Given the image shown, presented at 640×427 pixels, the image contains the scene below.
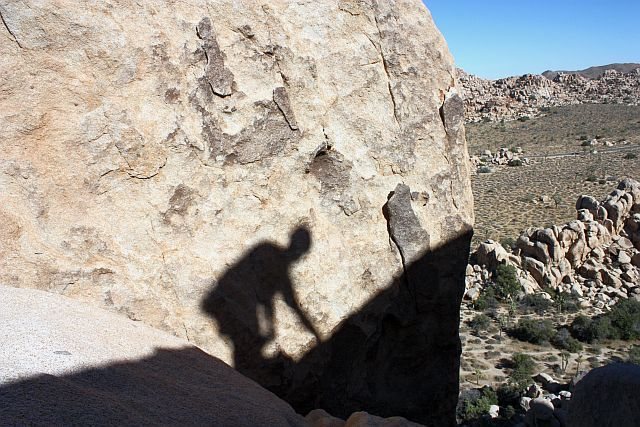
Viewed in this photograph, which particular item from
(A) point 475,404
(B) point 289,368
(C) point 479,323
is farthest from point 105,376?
(C) point 479,323

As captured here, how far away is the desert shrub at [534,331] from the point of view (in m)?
14.4

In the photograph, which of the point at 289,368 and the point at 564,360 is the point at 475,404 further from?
the point at 289,368

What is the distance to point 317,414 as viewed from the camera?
4391 millimetres

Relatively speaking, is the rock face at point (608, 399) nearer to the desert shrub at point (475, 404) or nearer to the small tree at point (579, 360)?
the desert shrub at point (475, 404)

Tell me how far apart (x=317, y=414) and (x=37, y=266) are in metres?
2.39

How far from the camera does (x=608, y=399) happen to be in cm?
364

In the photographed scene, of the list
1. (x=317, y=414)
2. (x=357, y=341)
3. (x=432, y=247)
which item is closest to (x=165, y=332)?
(x=317, y=414)

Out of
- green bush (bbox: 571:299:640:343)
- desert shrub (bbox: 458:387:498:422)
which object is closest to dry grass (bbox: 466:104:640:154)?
green bush (bbox: 571:299:640:343)

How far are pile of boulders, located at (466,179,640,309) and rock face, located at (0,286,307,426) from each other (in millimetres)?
14430

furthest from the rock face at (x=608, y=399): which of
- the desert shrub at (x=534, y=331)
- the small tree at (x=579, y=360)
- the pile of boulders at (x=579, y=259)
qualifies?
the pile of boulders at (x=579, y=259)

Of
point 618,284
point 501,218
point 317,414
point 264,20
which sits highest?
point 501,218

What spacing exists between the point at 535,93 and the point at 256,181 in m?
79.3

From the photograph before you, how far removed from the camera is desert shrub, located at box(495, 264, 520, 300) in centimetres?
1706

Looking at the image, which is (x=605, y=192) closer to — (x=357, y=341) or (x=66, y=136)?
(x=357, y=341)
